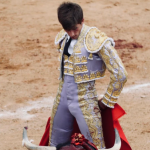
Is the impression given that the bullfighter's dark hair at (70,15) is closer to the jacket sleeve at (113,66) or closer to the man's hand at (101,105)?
the jacket sleeve at (113,66)

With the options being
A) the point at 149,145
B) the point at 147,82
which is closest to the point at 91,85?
the point at 149,145

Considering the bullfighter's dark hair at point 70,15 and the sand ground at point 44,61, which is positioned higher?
the bullfighter's dark hair at point 70,15

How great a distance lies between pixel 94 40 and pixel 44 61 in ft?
14.4

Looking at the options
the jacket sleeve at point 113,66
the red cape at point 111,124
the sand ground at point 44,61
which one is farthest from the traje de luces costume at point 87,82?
the sand ground at point 44,61

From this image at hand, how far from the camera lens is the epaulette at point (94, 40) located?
3.56 metres

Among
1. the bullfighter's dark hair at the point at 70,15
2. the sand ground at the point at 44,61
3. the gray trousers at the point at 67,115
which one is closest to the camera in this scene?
the bullfighter's dark hair at the point at 70,15

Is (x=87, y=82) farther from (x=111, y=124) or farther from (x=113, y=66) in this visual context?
(x=111, y=124)

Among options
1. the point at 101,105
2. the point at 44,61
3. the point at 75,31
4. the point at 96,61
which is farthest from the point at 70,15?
the point at 44,61

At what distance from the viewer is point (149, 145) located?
5.51m

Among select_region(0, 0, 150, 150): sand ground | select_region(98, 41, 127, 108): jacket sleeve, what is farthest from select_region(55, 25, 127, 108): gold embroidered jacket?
select_region(0, 0, 150, 150): sand ground

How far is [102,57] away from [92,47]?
111 millimetres

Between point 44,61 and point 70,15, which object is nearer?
point 70,15

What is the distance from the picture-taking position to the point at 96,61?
3645 mm

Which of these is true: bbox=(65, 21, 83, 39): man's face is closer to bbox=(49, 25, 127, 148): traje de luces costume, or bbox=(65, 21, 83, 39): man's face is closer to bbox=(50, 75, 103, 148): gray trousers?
bbox=(49, 25, 127, 148): traje de luces costume
